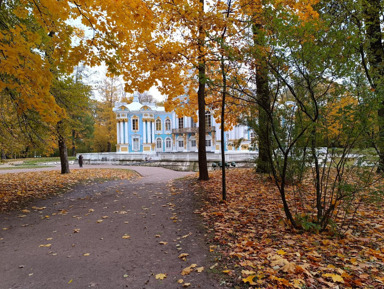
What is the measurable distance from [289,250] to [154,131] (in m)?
35.2

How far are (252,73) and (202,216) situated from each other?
3.45 meters

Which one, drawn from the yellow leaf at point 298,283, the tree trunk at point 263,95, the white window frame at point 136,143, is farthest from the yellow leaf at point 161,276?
the white window frame at point 136,143

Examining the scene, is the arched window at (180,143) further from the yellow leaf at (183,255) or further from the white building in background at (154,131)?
the yellow leaf at (183,255)

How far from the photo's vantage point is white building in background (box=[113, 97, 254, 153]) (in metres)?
35.2

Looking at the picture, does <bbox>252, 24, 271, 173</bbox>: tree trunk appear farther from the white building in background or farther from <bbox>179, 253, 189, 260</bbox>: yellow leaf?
the white building in background

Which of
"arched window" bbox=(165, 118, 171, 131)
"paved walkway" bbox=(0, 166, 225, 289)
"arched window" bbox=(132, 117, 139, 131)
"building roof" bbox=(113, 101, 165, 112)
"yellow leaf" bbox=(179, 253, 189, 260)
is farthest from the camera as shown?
"arched window" bbox=(165, 118, 171, 131)

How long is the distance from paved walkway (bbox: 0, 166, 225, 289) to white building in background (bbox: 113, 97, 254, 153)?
27136mm

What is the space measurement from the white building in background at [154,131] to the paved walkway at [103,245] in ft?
89.0

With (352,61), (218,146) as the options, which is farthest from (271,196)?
(218,146)

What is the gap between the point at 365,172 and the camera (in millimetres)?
3414

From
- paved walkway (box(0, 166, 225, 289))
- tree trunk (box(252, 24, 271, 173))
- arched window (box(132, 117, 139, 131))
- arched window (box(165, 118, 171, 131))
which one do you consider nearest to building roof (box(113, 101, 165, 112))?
arched window (box(132, 117, 139, 131))

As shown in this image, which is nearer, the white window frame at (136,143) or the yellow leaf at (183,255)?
the yellow leaf at (183,255)

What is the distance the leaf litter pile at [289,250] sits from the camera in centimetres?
263

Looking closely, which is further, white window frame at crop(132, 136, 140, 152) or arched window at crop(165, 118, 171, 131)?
arched window at crop(165, 118, 171, 131)
